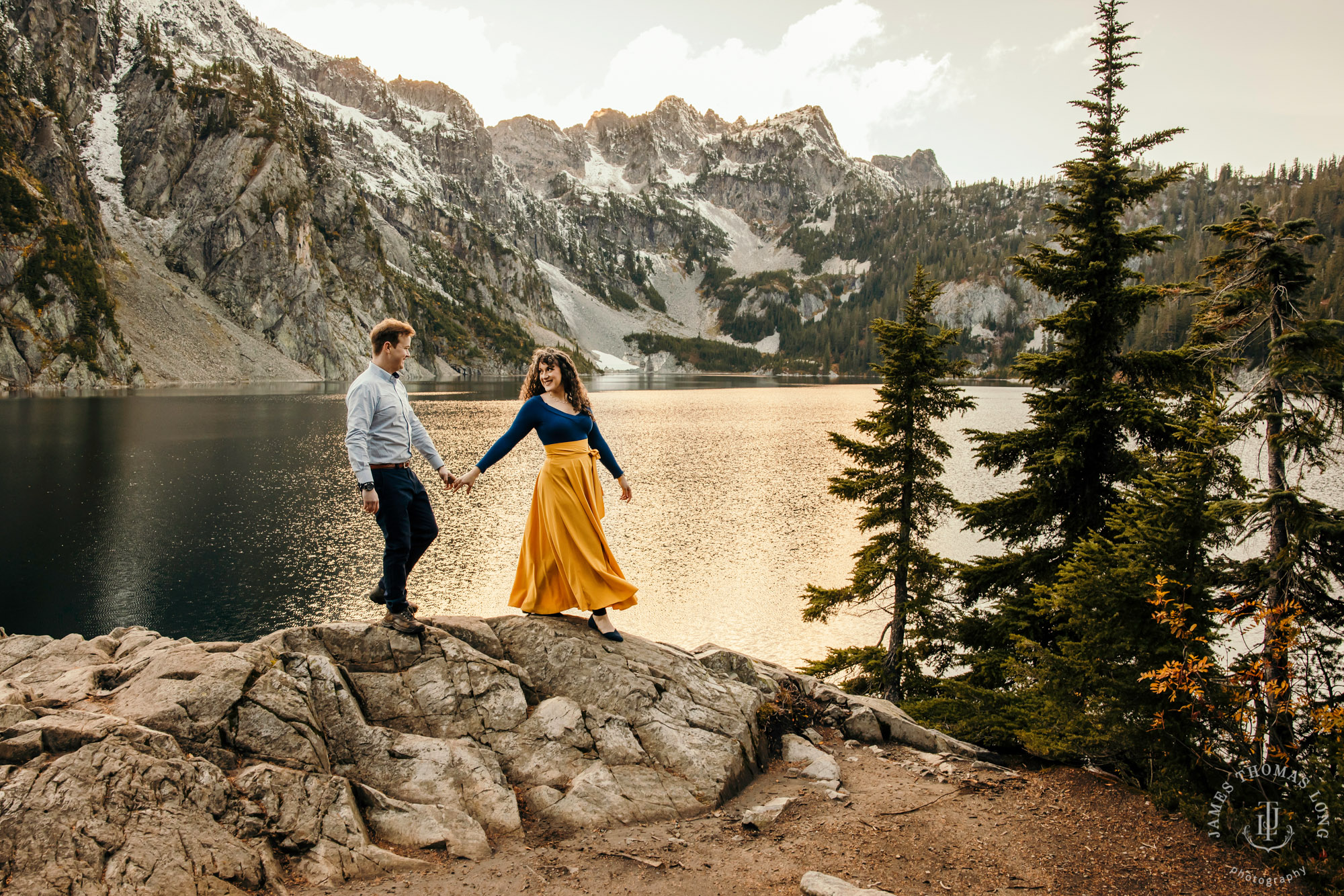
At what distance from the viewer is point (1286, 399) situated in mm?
9875

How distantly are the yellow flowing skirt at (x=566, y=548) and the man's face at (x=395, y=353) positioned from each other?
1.84 meters

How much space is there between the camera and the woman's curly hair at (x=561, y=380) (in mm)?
7789

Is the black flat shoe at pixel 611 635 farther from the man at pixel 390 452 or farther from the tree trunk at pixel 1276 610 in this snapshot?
the tree trunk at pixel 1276 610

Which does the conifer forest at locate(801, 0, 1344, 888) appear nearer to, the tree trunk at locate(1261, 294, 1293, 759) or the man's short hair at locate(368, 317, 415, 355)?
the tree trunk at locate(1261, 294, 1293, 759)

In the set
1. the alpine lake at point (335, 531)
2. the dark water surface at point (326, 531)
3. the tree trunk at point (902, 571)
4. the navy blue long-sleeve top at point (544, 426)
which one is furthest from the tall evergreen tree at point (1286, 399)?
the dark water surface at point (326, 531)

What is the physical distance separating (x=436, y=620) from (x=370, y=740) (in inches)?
73.1

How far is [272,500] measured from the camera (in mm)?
34750

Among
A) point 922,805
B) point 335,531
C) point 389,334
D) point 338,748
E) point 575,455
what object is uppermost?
point 389,334

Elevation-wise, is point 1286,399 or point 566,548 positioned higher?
point 1286,399

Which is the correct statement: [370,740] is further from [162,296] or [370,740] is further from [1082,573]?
[162,296]

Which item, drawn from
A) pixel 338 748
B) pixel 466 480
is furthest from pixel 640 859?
pixel 466 480

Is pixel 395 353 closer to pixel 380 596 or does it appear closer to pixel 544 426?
pixel 544 426

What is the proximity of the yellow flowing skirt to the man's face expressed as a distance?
72.6 inches

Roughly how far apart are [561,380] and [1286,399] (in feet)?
34.4
